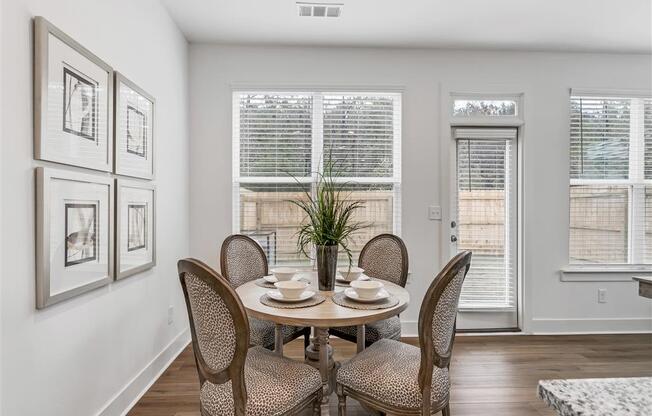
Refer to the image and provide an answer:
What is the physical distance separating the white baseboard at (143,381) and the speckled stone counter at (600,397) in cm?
216

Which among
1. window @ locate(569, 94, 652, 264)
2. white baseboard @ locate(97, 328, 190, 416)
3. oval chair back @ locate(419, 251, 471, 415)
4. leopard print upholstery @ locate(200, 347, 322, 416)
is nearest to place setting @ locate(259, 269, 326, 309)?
leopard print upholstery @ locate(200, 347, 322, 416)

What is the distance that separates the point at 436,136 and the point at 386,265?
1.51 metres

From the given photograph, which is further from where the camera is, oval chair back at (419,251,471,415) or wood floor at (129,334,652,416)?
wood floor at (129,334,652,416)

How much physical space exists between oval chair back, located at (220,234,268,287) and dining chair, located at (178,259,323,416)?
945mm

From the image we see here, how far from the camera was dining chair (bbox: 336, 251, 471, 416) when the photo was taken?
147 centimetres

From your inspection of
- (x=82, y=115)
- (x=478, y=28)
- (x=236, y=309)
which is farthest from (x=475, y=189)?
(x=82, y=115)

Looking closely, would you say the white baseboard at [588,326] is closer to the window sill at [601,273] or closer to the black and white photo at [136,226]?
the window sill at [601,273]

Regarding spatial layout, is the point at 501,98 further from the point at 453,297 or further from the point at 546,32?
the point at 453,297

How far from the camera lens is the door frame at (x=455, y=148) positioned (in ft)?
11.1

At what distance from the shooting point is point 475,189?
11.3ft

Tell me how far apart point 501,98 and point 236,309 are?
329cm

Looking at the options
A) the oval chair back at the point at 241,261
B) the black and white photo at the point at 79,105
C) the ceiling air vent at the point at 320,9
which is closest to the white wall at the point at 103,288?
the black and white photo at the point at 79,105

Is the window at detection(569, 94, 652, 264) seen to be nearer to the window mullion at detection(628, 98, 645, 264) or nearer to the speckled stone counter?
the window mullion at detection(628, 98, 645, 264)

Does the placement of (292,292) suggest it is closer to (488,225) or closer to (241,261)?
(241,261)
